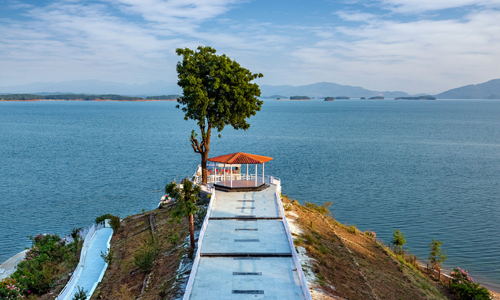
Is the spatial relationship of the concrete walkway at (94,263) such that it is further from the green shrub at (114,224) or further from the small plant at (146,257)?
the small plant at (146,257)

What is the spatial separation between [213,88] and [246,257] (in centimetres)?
1586

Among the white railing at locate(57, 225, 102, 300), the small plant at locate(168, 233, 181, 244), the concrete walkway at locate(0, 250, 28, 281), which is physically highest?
the small plant at locate(168, 233, 181, 244)

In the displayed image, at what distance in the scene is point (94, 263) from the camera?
2294cm

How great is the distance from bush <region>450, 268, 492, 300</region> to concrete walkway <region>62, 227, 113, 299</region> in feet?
69.3

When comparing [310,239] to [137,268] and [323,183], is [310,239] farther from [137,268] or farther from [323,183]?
[323,183]

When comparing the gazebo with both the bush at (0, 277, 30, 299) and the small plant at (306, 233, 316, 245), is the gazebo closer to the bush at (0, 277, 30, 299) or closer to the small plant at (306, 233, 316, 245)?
the small plant at (306, 233, 316, 245)

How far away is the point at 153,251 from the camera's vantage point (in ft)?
70.5

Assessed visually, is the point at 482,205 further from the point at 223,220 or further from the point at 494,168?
the point at 223,220

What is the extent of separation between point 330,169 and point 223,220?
125 feet

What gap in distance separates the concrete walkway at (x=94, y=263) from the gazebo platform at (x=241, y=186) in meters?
9.05

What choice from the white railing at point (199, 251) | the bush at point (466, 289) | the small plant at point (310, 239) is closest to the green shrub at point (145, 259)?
the white railing at point (199, 251)

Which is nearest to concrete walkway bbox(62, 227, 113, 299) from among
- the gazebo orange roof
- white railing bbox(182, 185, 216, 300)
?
white railing bbox(182, 185, 216, 300)

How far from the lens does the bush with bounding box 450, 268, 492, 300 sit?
2107cm

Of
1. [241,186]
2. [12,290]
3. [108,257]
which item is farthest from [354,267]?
[12,290]
